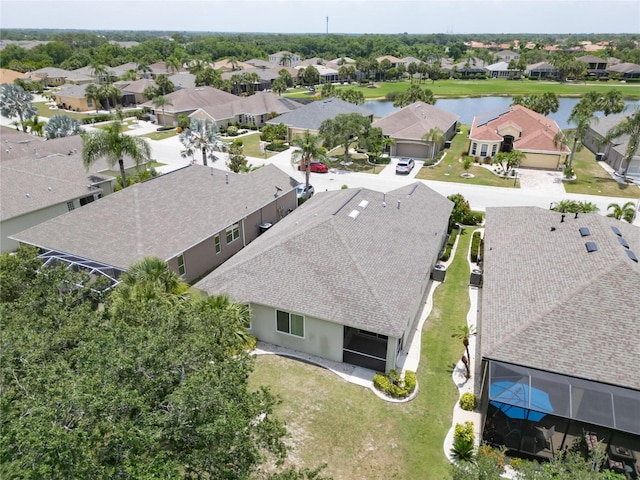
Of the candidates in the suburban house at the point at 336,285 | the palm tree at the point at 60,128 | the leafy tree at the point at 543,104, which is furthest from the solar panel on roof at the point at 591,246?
the leafy tree at the point at 543,104

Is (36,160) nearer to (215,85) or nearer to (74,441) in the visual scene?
(74,441)

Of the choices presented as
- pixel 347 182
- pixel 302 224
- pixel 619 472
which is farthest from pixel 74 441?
pixel 347 182

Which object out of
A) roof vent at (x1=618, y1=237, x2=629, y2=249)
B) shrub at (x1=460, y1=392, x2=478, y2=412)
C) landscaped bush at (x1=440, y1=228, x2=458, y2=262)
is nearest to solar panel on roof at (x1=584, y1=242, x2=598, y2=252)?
roof vent at (x1=618, y1=237, x2=629, y2=249)

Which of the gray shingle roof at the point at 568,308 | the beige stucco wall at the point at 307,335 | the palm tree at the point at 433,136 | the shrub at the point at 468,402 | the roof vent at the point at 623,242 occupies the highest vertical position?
the palm tree at the point at 433,136

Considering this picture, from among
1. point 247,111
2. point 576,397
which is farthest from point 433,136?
point 576,397

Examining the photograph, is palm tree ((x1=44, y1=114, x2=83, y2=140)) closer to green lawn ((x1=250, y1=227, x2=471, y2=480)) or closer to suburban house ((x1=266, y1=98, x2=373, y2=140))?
suburban house ((x1=266, y1=98, x2=373, y2=140))

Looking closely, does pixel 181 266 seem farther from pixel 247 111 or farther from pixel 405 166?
pixel 247 111

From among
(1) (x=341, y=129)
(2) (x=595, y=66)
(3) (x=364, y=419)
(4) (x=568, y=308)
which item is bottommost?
(3) (x=364, y=419)

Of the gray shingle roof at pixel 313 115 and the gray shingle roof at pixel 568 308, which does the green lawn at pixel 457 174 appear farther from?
the gray shingle roof at pixel 568 308
